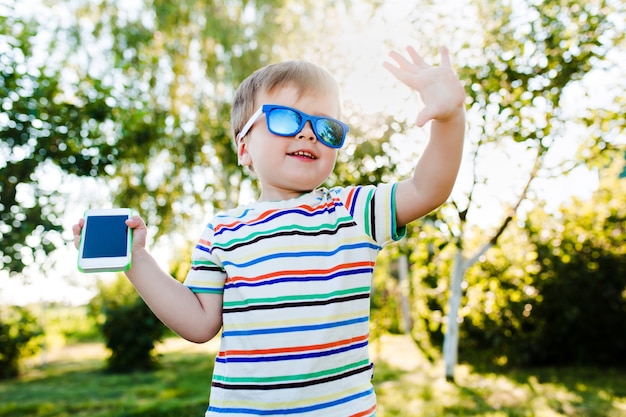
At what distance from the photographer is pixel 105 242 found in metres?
1.45

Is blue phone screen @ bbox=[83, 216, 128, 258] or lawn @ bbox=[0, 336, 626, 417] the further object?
lawn @ bbox=[0, 336, 626, 417]

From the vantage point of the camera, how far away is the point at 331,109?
1.59 meters

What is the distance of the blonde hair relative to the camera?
1568 millimetres

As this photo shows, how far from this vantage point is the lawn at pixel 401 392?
204 inches

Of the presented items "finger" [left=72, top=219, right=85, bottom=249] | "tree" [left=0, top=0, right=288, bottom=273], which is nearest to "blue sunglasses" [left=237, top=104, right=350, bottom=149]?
"finger" [left=72, top=219, right=85, bottom=249]

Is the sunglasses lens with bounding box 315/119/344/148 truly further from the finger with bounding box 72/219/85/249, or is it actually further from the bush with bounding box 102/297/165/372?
the bush with bounding box 102/297/165/372

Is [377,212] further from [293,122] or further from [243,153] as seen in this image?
[243,153]

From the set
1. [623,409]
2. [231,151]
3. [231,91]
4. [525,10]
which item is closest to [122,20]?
[231,91]

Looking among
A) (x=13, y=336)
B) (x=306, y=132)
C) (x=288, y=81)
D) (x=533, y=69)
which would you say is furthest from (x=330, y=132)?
(x=13, y=336)

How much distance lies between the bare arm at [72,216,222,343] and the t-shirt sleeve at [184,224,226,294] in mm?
19

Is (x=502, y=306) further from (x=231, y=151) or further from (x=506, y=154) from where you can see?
(x=231, y=151)

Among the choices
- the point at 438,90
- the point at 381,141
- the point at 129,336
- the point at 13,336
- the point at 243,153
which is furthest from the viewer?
the point at 13,336

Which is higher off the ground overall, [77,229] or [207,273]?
[77,229]

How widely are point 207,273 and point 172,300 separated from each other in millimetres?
120
